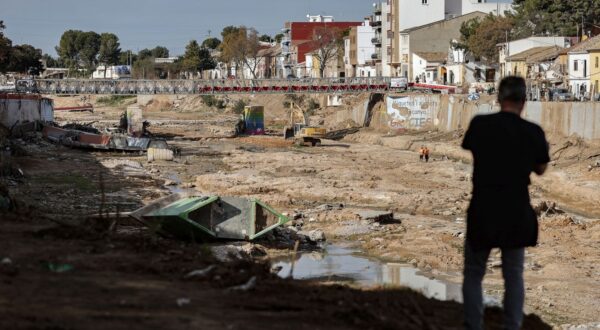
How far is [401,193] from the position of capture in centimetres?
4003

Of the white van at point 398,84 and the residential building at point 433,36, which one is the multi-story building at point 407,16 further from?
the white van at point 398,84

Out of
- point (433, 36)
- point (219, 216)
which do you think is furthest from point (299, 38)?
point (219, 216)

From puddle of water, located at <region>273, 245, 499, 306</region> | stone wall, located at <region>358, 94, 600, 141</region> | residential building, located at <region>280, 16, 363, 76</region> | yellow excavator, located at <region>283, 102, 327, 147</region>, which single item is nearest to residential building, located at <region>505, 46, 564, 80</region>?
stone wall, located at <region>358, 94, 600, 141</region>

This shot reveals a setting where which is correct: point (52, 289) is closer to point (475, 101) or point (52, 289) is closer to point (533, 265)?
point (533, 265)

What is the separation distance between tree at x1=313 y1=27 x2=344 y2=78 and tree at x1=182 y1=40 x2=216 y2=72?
33.2 meters

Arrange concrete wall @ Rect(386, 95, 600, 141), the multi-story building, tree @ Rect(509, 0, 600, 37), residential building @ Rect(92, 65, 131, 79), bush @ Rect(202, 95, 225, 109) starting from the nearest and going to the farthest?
concrete wall @ Rect(386, 95, 600, 141), tree @ Rect(509, 0, 600, 37), the multi-story building, bush @ Rect(202, 95, 225, 109), residential building @ Rect(92, 65, 131, 79)

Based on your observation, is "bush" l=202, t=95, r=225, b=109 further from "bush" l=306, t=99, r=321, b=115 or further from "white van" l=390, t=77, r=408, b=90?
"white van" l=390, t=77, r=408, b=90

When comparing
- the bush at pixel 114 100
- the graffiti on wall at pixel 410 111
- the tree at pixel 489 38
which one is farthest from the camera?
the bush at pixel 114 100

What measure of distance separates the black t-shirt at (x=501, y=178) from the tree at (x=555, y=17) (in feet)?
260

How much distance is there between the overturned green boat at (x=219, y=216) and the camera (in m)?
23.3

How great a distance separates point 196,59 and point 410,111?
9577cm

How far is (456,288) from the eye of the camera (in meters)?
20.9

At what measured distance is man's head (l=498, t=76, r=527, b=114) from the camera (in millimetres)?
8133

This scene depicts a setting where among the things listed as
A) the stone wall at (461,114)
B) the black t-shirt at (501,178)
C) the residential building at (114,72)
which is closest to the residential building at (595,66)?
the stone wall at (461,114)
